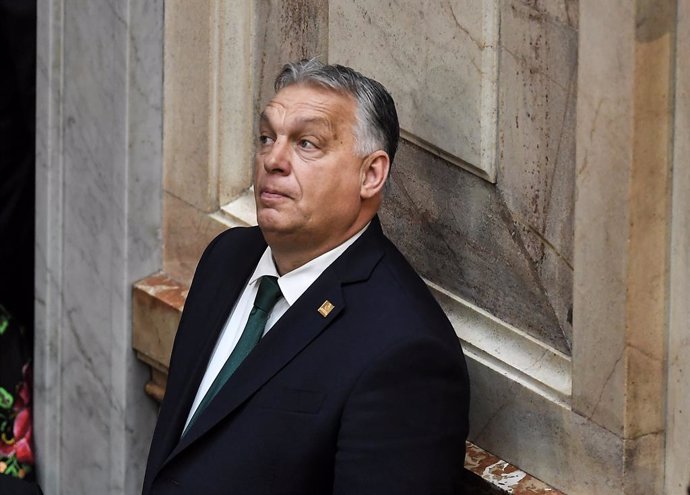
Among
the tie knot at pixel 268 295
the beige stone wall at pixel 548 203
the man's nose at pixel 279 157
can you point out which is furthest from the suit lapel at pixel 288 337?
the beige stone wall at pixel 548 203

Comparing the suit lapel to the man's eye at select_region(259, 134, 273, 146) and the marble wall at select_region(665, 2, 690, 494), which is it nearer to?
the man's eye at select_region(259, 134, 273, 146)

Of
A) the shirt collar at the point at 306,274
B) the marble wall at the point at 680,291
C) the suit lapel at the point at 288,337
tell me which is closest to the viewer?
the marble wall at the point at 680,291

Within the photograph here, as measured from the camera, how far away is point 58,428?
186 inches

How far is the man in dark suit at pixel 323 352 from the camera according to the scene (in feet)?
9.44

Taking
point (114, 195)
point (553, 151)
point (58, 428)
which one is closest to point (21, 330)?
point (58, 428)

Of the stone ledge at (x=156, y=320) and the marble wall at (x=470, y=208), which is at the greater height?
the marble wall at (x=470, y=208)

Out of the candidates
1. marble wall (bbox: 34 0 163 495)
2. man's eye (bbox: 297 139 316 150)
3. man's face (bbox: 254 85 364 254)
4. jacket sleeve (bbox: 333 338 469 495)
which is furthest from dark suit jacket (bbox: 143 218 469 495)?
marble wall (bbox: 34 0 163 495)

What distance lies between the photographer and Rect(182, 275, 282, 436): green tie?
3.20m

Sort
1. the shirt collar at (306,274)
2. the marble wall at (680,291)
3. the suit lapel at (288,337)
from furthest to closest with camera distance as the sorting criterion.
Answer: the shirt collar at (306,274)
the suit lapel at (288,337)
the marble wall at (680,291)

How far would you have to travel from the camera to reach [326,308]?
3064 millimetres

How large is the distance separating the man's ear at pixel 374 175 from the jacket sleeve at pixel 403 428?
1.32 ft

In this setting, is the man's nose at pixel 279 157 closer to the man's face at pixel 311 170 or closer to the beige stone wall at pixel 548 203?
the man's face at pixel 311 170

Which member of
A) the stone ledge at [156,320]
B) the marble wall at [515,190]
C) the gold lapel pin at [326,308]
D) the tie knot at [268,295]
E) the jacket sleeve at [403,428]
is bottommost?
the stone ledge at [156,320]

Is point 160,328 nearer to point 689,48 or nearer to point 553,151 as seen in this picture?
point 553,151
